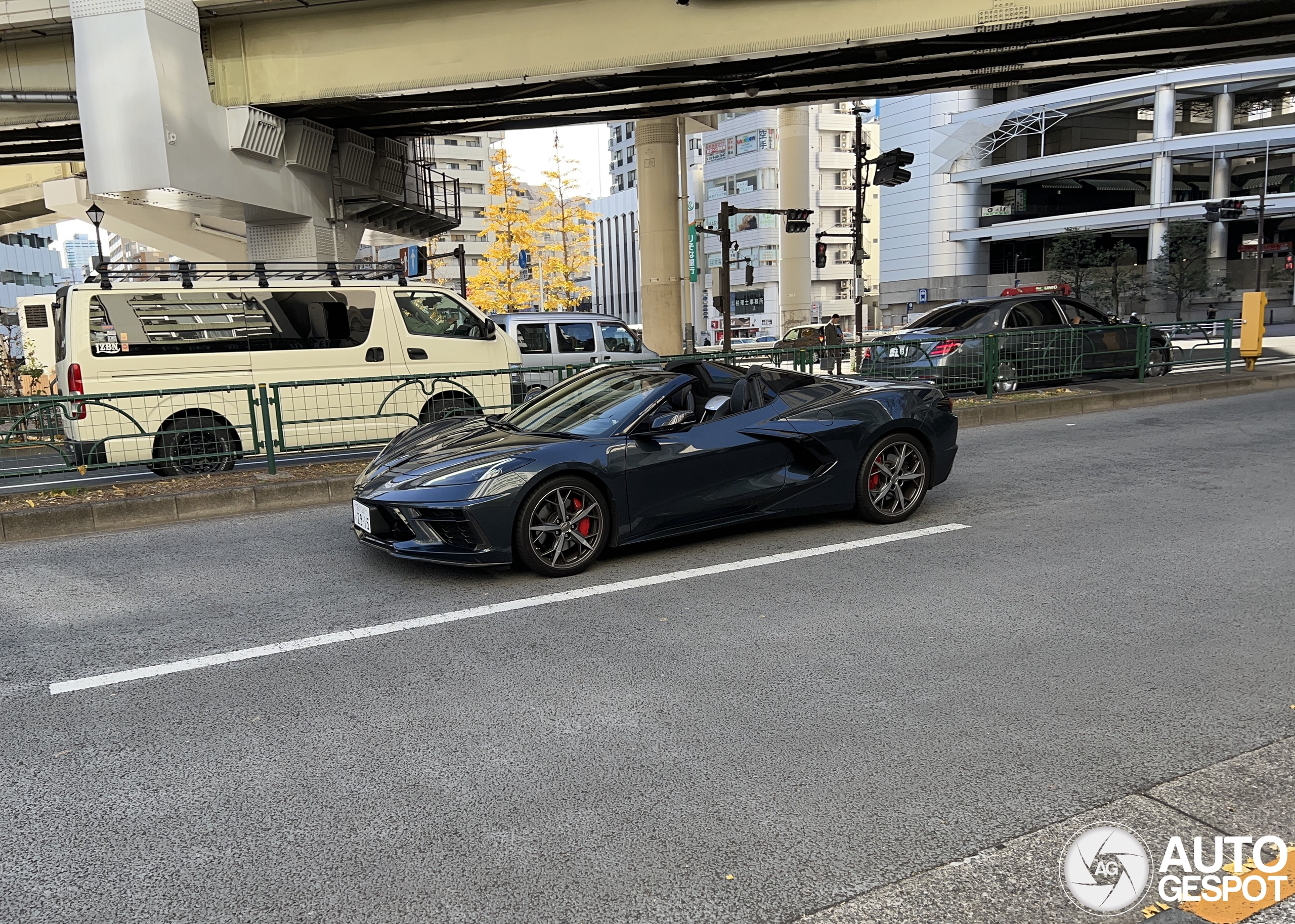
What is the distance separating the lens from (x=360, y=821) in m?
3.03

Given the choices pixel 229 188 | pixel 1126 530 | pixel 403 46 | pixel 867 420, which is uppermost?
pixel 403 46

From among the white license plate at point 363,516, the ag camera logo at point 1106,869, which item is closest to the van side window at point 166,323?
the white license plate at point 363,516

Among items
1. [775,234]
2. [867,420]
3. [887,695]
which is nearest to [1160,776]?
[887,695]

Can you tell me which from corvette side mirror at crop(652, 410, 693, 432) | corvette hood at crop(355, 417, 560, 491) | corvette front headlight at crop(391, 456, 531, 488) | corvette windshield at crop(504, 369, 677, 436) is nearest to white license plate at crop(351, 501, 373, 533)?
corvette hood at crop(355, 417, 560, 491)

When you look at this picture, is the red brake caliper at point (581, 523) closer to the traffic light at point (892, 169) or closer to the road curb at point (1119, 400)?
the road curb at point (1119, 400)

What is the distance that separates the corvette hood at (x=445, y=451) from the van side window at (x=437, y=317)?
170 inches

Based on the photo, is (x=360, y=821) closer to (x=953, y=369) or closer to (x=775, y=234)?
(x=953, y=369)

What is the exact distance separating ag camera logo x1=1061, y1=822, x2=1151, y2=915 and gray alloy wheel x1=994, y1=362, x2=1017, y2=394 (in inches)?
443

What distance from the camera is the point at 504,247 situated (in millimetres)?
42625

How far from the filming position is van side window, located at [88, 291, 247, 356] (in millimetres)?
9133

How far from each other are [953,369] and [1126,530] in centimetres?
676

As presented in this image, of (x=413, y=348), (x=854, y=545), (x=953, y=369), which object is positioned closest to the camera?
(x=854, y=545)

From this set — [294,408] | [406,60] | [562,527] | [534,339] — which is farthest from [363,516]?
[406,60]

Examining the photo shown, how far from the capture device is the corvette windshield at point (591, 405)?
6020mm
